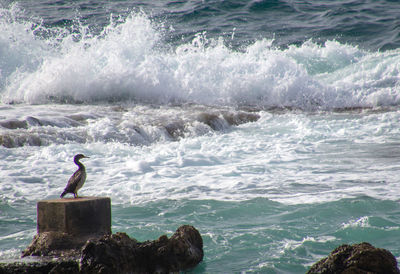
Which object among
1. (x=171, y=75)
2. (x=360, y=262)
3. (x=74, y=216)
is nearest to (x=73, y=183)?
(x=74, y=216)

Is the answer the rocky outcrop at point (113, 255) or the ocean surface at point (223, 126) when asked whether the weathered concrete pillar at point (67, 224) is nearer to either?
the rocky outcrop at point (113, 255)

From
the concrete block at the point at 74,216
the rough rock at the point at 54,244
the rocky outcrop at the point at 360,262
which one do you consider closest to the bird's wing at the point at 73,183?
the concrete block at the point at 74,216

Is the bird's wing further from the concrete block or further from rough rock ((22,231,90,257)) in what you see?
rough rock ((22,231,90,257))

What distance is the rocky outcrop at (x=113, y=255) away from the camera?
8.77ft

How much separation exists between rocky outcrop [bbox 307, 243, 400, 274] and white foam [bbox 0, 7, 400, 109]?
366 inches

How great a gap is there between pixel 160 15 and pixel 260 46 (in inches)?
203

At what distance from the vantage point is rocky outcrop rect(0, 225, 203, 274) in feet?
8.77

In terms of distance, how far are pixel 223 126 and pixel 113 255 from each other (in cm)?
653

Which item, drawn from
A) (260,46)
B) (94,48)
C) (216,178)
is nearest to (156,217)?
(216,178)

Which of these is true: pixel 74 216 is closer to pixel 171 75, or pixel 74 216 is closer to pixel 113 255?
pixel 113 255

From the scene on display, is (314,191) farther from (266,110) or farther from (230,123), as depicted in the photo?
(266,110)

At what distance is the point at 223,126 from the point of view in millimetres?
9117

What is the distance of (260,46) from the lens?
14508mm

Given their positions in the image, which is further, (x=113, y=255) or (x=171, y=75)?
(x=171, y=75)
